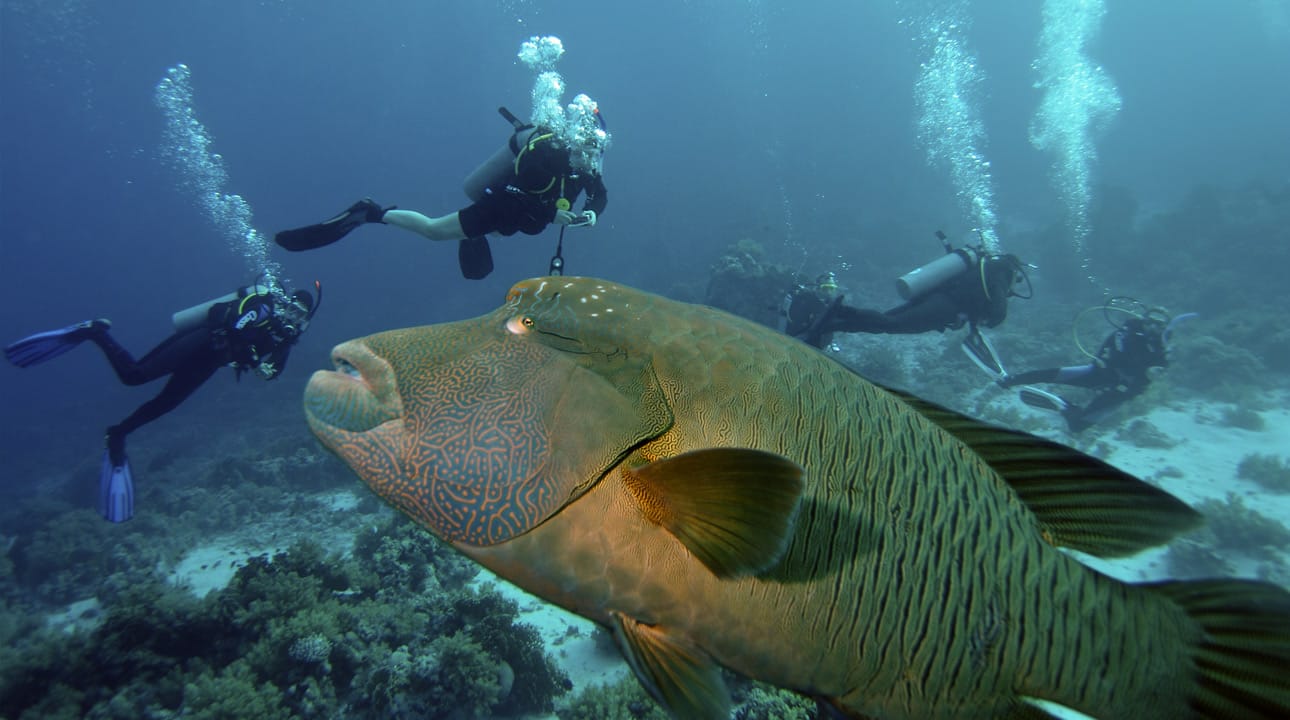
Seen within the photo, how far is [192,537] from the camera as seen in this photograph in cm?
978

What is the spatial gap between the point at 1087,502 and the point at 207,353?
33.7ft

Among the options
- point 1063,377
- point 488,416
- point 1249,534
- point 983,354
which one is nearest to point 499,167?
point 488,416

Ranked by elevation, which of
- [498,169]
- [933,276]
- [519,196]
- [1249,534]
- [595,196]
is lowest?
[519,196]

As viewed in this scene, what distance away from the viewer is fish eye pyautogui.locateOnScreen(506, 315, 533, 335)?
125 cm

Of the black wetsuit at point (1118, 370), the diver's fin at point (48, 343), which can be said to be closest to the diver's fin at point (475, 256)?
the diver's fin at point (48, 343)

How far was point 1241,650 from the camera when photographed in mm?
1065

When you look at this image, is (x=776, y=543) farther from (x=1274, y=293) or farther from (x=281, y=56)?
(x=281, y=56)

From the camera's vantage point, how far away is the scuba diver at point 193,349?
25.5 ft

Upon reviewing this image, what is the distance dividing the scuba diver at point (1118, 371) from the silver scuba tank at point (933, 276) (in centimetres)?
273

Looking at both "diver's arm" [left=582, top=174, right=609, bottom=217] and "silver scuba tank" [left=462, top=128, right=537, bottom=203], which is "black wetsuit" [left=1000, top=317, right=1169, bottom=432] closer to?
"diver's arm" [left=582, top=174, right=609, bottom=217]

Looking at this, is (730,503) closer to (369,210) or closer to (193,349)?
(369,210)

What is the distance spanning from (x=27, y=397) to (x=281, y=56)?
64.0 m

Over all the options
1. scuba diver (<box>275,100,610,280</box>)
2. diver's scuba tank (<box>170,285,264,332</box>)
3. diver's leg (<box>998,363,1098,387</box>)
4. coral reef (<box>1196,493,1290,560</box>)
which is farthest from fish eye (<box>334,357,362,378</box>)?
diver's leg (<box>998,363,1098,387</box>)

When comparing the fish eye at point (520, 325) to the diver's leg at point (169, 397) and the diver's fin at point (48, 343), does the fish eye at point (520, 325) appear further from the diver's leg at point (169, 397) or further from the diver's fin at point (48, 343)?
the diver's fin at point (48, 343)
